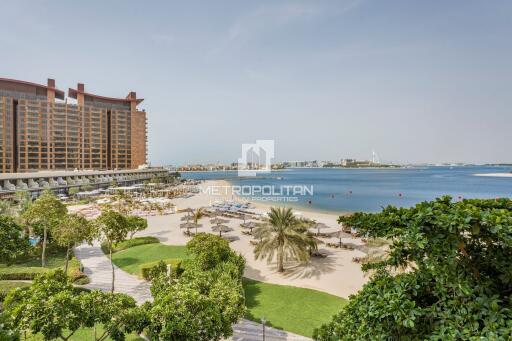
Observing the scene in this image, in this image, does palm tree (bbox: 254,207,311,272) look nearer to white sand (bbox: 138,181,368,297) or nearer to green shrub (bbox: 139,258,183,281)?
white sand (bbox: 138,181,368,297)

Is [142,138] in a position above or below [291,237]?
above

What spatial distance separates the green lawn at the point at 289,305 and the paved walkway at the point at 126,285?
534 millimetres

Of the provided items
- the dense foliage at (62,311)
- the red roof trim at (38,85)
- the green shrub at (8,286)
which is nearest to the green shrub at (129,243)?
the green shrub at (8,286)

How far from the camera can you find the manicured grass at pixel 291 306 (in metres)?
11.4

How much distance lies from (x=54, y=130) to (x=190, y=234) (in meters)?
71.6

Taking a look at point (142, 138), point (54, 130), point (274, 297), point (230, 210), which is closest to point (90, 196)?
point (230, 210)

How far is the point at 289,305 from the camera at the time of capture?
13086 mm

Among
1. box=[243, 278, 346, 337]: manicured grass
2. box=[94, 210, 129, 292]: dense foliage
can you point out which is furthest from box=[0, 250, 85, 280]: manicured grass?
box=[243, 278, 346, 337]: manicured grass

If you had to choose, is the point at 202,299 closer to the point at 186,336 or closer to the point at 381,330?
the point at 186,336

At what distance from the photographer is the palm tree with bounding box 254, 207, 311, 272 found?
59.6ft

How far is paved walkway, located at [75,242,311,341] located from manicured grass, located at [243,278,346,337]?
0.58 meters

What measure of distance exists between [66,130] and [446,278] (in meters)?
94.9

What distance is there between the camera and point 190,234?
2817cm

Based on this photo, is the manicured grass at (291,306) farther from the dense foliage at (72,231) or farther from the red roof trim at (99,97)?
the red roof trim at (99,97)
